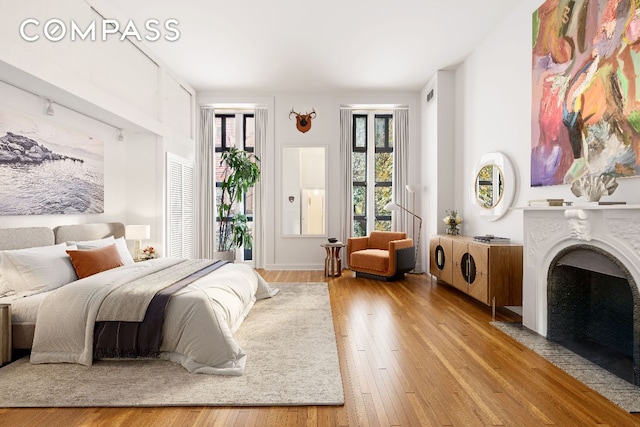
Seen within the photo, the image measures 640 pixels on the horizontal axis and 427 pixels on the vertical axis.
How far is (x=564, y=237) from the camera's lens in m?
3.09

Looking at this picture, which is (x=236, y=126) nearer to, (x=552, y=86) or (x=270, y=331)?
(x=270, y=331)

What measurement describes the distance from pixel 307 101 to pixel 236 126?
1408 millimetres

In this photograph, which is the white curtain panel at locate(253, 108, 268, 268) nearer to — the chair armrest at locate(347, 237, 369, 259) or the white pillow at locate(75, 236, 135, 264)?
the chair armrest at locate(347, 237, 369, 259)

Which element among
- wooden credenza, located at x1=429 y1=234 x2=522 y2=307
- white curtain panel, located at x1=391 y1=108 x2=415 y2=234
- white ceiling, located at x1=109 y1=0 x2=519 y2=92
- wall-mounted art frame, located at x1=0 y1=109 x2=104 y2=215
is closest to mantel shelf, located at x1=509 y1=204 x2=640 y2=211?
wooden credenza, located at x1=429 y1=234 x2=522 y2=307

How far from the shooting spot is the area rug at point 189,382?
2240 millimetres

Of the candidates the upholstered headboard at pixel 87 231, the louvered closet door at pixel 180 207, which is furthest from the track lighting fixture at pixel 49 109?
the louvered closet door at pixel 180 207

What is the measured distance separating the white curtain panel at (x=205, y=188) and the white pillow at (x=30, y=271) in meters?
3.67

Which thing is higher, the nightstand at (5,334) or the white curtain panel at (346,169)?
the white curtain panel at (346,169)

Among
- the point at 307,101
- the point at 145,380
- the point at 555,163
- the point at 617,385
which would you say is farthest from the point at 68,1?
the point at 617,385

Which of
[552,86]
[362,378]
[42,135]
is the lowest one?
[362,378]

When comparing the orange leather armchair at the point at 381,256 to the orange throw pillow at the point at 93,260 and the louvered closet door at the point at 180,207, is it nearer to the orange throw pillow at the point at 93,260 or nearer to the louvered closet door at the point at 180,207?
the louvered closet door at the point at 180,207

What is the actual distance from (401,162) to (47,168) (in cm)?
528

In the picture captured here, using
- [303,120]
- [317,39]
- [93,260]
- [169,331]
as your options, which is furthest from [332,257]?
[169,331]

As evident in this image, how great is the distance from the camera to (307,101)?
7055 mm
